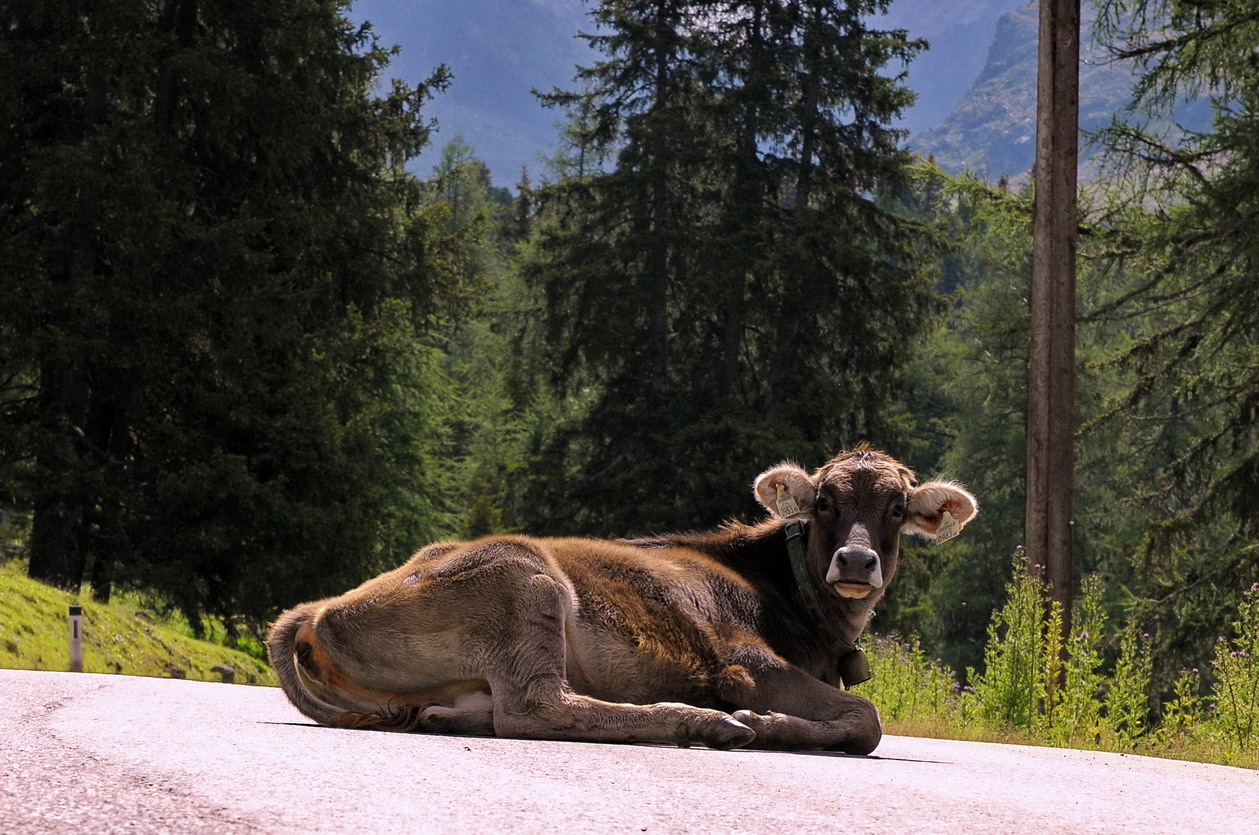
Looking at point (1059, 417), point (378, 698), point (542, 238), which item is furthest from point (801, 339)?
point (378, 698)

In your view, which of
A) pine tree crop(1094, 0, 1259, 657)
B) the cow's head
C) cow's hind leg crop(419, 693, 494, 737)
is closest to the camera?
cow's hind leg crop(419, 693, 494, 737)

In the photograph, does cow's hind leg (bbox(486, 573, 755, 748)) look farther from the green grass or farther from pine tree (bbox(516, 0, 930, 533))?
pine tree (bbox(516, 0, 930, 533))

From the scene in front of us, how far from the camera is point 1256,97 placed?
21594mm

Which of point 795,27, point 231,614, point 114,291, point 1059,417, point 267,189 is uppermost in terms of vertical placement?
point 795,27

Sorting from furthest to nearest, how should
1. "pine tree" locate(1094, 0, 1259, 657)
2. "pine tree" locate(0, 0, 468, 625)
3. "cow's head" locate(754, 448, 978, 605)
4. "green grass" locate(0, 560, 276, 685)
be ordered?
"pine tree" locate(0, 0, 468, 625)
"pine tree" locate(1094, 0, 1259, 657)
"green grass" locate(0, 560, 276, 685)
"cow's head" locate(754, 448, 978, 605)

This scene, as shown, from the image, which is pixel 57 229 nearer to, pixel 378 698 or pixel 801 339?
pixel 801 339

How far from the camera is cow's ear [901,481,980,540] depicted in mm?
9094

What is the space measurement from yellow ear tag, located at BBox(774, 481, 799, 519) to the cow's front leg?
4.30 feet

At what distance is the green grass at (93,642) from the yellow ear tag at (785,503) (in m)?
8.78

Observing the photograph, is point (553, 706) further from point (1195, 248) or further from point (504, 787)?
point (1195, 248)

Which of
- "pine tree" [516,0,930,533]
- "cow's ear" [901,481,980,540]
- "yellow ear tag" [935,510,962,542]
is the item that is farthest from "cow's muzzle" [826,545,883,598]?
"pine tree" [516,0,930,533]

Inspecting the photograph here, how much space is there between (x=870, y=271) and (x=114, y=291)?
18.3m

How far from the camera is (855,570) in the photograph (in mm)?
8148

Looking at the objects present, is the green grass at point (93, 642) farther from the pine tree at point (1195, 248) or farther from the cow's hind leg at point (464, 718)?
the pine tree at point (1195, 248)
